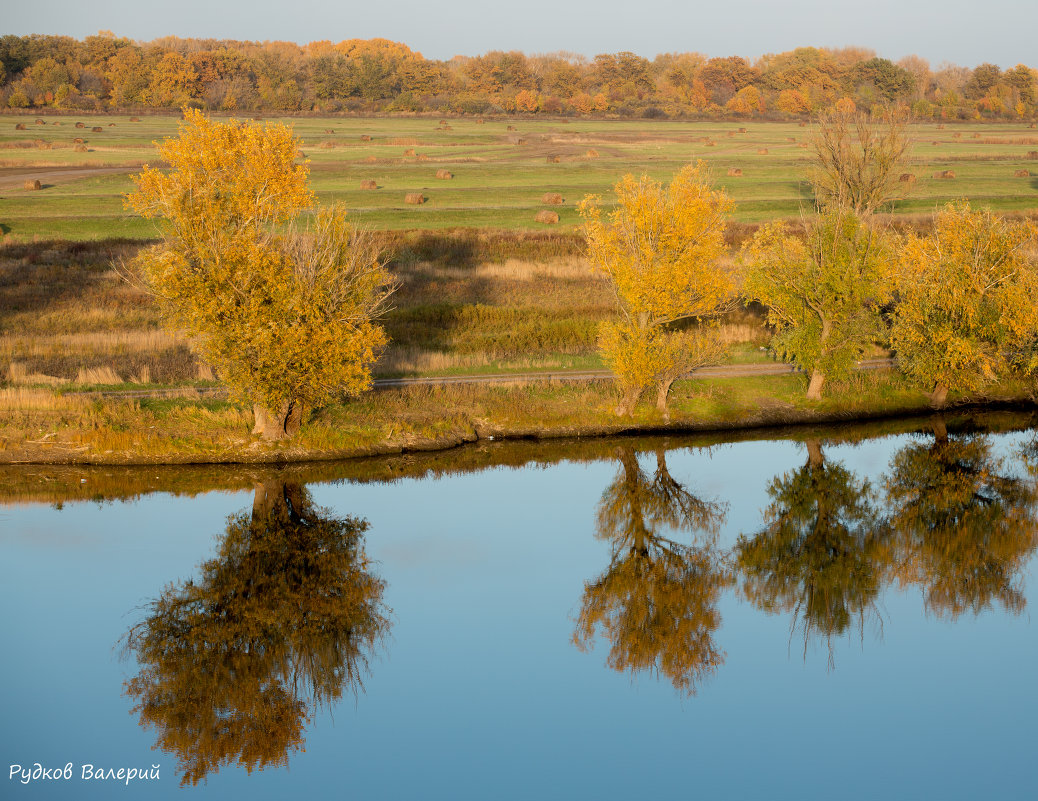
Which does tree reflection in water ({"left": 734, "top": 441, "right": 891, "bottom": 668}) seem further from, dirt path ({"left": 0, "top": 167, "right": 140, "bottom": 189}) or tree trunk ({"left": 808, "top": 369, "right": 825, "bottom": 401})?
dirt path ({"left": 0, "top": 167, "right": 140, "bottom": 189})

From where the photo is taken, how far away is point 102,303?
52.6 metres

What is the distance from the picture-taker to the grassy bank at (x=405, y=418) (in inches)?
1364

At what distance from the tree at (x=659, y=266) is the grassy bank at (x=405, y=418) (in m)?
2.22

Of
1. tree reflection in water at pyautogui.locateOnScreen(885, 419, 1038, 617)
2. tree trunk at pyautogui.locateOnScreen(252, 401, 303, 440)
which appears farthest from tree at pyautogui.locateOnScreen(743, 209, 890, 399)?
tree trunk at pyautogui.locateOnScreen(252, 401, 303, 440)

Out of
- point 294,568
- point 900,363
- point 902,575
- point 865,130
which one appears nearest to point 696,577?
point 902,575

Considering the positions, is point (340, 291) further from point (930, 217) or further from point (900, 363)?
point (930, 217)

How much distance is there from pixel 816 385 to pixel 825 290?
12.0 ft

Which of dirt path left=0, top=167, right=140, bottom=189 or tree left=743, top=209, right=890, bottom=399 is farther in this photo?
dirt path left=0, top=167, right=140, bottom=189

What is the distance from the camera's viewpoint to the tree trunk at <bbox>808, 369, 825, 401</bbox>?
136 ft

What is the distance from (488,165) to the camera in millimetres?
107000

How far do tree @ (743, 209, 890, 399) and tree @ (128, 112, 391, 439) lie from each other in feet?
51.8

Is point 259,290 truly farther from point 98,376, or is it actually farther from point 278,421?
point 98,376

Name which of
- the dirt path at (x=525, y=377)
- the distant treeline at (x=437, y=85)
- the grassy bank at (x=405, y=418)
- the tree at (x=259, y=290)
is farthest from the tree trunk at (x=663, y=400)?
the distant treeline at (x=437, y=85)

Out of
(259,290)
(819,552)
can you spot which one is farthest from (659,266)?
(259,290)
